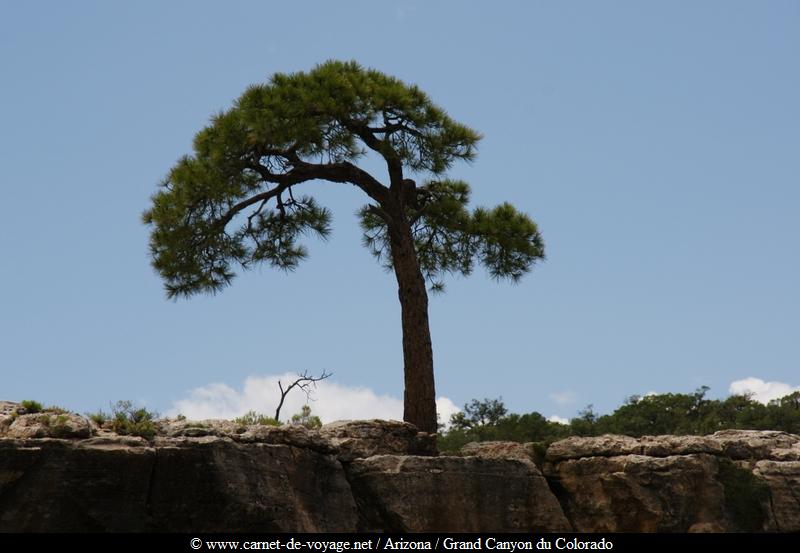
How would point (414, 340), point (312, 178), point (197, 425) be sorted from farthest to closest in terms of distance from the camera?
point (312, 178) → point (414, 340) → point (197, 425)

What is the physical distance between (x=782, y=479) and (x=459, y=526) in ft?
18.8

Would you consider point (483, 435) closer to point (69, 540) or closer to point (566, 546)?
point (566, 546)

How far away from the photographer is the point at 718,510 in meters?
14.9

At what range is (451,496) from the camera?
535 inches

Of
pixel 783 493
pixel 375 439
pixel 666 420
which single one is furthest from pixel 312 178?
pixel 666 420

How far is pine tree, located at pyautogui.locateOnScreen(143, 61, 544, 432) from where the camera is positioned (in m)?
16.9

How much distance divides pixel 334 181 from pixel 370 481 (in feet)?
21.7

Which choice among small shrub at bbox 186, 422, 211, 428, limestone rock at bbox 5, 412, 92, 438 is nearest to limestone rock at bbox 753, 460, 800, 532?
small shrub at bbox 186, 422, 211, 428

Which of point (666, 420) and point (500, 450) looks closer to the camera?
point (500, 450)

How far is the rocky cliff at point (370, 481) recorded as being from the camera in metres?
11.3

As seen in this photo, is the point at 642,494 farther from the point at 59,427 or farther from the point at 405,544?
the point at 59,427

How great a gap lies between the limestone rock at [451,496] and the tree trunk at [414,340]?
2.66 metres

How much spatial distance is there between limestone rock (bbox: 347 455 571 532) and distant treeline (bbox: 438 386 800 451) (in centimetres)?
1067

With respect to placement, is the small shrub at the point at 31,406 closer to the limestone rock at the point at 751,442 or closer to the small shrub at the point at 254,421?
the small shrub at the point at 254,421
